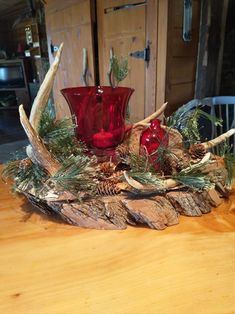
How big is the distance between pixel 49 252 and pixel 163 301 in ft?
0.79

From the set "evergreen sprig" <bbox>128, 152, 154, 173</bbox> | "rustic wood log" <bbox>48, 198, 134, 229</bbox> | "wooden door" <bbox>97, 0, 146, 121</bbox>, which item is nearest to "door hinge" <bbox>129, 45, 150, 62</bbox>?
"wooden door" <bbox>97, 0, 146, 121</bbox>

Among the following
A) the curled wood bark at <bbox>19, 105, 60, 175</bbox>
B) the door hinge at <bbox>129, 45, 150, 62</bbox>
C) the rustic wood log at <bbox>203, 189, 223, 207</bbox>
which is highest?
the door hinge at <bbox>129, 45, 150, 62</bbox>

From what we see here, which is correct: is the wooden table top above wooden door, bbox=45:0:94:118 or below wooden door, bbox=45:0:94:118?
below

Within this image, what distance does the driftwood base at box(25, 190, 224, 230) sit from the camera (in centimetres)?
60

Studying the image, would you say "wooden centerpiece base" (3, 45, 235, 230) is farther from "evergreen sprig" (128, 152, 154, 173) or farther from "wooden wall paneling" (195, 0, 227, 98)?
"wooden wall paneling" (195, 0, 227, 98)

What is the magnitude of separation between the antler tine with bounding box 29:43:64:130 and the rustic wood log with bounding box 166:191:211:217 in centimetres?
35

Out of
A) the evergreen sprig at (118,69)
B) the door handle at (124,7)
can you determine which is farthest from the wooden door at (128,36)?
the evergreen sprig at (118,69)

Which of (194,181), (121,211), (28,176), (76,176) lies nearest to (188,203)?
(194,181)

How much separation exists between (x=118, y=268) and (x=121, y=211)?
0.46 feet

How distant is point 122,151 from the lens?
28.3 inches

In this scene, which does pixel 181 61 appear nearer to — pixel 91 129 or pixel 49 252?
pixel 91 129

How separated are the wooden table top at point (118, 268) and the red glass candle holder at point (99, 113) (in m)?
0.25

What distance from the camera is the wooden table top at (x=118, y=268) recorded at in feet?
1.41

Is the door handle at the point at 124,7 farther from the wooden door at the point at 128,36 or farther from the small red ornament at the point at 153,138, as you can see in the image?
the small red ornament at the point at 153,138
